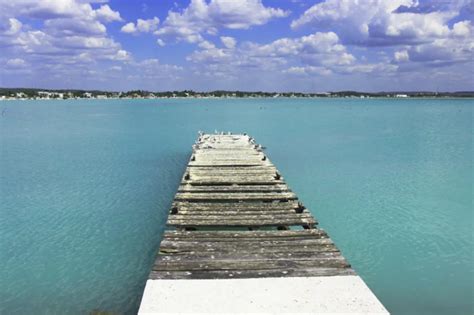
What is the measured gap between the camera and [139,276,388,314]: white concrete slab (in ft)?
21.1

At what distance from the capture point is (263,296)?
6766 mm

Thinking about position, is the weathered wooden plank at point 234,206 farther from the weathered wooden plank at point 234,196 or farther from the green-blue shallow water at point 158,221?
the green-blue shallow water at point 158,221

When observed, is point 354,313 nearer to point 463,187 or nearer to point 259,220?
point 259,220

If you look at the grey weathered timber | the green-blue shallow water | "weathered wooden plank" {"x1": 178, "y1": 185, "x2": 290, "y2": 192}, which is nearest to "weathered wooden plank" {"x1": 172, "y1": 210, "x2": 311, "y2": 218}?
the grey weathered timber

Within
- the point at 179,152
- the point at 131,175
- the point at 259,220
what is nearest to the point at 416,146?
the point at 179,152

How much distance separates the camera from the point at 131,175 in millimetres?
24359

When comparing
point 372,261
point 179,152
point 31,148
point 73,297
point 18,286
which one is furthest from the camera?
point 31,148

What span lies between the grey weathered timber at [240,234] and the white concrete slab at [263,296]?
0.81 ft

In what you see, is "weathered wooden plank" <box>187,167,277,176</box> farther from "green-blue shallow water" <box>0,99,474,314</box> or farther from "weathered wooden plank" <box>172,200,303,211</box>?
"weathered wooden plank" <box>172,200,303,211</box>

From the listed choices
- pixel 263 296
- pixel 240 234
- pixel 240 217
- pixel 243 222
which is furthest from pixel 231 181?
pixel 263 296

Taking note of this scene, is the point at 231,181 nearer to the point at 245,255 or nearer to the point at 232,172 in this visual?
the point at 232,172

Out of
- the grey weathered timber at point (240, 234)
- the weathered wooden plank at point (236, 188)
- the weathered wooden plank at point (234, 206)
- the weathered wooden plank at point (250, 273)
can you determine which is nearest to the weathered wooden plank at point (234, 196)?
the grey weathered timber at point (240, 234)

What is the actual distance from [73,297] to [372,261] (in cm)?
799

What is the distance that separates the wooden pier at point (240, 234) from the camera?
7.61m
